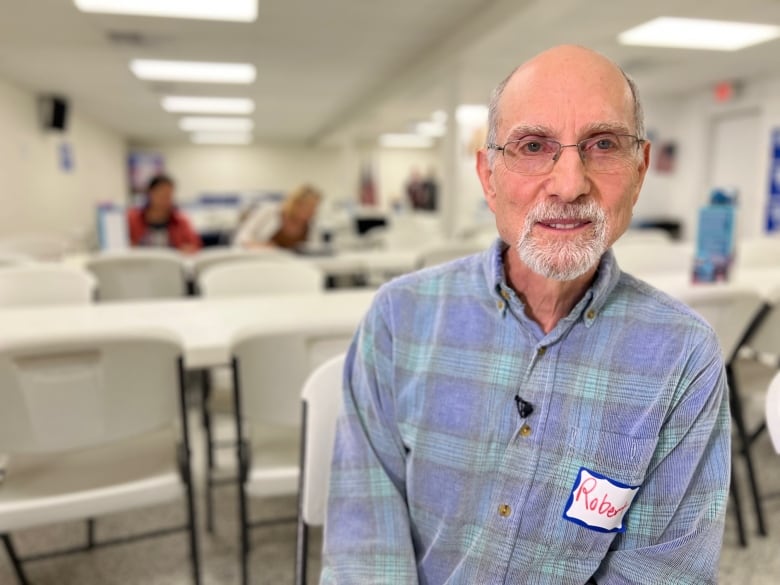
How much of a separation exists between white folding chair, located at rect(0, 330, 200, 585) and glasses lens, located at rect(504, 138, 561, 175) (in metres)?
0.96

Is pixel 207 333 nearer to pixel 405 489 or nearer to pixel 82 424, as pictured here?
pixel 82 424

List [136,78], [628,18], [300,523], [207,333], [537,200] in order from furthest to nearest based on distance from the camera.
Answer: [136,78]
[628,18]
[207,333]
[300,523]
[537,200]

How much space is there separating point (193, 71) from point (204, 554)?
Answer: 5.41 metres

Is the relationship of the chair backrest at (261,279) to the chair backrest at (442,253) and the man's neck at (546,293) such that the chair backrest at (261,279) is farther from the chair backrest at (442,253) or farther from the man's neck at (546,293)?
the man's neck at (546,293)

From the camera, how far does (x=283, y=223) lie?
4.30 m

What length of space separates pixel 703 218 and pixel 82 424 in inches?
91.7

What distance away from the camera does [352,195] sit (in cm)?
1195

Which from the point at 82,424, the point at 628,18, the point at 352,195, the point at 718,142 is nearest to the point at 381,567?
the point at 82,424

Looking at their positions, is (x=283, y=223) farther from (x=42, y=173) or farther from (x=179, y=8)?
(x=42, y=173)

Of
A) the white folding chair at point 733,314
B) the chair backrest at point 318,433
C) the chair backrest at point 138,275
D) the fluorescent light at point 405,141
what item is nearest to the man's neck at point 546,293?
the chair backrest at point 318,433

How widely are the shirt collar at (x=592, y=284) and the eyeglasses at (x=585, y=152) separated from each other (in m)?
0.16

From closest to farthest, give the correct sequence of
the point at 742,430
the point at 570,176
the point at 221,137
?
the point at 570,176 < the point at 742,430 < the point at 221,137

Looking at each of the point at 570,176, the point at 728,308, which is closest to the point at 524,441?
the point at 570,176

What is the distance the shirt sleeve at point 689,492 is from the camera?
86 cm
